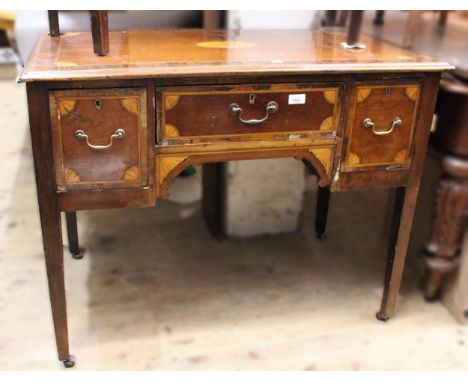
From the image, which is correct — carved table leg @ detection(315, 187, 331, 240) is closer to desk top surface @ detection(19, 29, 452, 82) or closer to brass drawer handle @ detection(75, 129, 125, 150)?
desk top surface @ detection(19, 29, 452, 82)

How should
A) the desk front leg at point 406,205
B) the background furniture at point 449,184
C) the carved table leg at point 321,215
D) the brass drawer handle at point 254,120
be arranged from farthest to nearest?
the carved table leg at point 321,215
the background furniture at point 449,184
the desk front leg at point 406,205
the brass drawer handle at point 254,120

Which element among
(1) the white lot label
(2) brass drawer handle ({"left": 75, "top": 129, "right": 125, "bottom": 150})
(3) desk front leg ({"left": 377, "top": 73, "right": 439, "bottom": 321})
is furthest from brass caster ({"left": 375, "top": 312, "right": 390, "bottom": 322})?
(2) brass drawer handle ({"left": 75, "top": 129, "right": 125, "bottom": 150})

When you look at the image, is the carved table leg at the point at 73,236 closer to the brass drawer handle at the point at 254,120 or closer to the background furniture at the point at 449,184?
the brass drawer handle at the point at 254,120

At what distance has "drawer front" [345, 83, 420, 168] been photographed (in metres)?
1.39

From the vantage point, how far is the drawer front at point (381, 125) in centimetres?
139

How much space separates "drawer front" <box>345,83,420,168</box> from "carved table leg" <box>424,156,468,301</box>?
0.67 ft

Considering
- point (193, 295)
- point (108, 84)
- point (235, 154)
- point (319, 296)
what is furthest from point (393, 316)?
point (108, 84)

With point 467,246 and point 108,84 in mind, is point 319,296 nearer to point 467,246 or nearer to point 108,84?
Result: point 467,246

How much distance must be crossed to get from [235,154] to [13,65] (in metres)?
3.24

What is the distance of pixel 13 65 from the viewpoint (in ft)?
13.5

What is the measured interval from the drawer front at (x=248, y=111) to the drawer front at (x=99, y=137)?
6 cm

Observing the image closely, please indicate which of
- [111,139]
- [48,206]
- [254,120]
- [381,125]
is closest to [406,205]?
[381,125]

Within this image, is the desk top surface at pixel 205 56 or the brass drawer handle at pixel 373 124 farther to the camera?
the brass drawer handle at pixel 373 124

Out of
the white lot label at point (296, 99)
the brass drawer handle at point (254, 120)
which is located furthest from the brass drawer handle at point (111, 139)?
the white lot label at point (296, 99)
